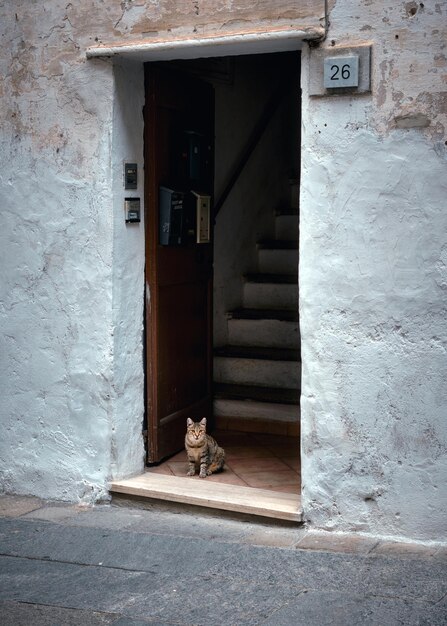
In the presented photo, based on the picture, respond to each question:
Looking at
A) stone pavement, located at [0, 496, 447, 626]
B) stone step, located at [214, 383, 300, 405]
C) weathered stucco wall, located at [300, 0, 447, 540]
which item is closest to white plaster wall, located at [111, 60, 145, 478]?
stone pavement, located at [0, 496, 447, 626]

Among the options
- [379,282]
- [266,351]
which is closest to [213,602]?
[379,282]

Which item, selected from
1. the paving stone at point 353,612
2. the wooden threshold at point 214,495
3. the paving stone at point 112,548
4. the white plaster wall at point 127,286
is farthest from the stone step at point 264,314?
the paving stone at point 353,612

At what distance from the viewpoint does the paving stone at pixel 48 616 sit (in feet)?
14.2

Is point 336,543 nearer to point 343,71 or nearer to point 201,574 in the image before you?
point 201,574

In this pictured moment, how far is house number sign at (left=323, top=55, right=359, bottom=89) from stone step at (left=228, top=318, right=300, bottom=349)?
2.88m

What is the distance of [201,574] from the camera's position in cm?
488

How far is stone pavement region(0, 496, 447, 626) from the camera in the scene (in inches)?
173

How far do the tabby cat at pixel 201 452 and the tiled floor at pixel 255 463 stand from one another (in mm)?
57

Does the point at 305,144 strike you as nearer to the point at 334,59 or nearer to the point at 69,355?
the point at 334,59

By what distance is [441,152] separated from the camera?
198 inches

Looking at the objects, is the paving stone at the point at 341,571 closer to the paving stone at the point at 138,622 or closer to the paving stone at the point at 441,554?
the paving stone at the point at 441,554

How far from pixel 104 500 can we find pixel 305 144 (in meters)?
2.58

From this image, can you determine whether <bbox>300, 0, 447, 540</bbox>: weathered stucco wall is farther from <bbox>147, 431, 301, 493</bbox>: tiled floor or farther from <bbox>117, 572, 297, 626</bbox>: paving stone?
<bbox>117, 572, 297, 626</bbox>: paving stone

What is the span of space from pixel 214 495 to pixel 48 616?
1.64 metres
